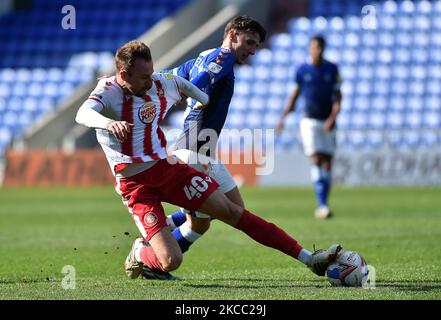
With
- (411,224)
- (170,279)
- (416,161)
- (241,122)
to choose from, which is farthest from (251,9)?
(170,279)

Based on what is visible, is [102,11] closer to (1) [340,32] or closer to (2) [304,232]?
(1) [340,32]

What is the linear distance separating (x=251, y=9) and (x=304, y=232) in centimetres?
1570

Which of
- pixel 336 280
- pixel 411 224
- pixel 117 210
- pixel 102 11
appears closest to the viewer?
pixel 336 280

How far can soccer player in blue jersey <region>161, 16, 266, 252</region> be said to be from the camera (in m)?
7.38

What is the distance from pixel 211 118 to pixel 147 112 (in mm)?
953

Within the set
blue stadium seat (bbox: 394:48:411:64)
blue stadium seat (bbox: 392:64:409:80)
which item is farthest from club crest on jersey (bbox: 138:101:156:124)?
blue stadium seat (bbox: 394:48:411:64)

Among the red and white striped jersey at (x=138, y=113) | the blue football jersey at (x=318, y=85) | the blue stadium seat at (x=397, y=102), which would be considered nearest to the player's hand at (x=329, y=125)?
the blue football jersey at (x=318, y=85)

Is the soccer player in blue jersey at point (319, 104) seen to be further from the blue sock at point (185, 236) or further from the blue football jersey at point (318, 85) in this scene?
the blue sock at point (185, 236)

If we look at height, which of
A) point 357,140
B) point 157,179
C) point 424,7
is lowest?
point 357,140

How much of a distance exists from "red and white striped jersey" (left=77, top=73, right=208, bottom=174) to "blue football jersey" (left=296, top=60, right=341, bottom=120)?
690 centimetres

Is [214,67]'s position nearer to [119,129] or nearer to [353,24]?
[119,129]

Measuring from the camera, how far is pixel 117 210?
50.7 feet

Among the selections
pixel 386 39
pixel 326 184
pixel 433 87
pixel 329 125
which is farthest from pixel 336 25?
pixel 326 184

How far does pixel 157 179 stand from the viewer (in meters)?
6.72
